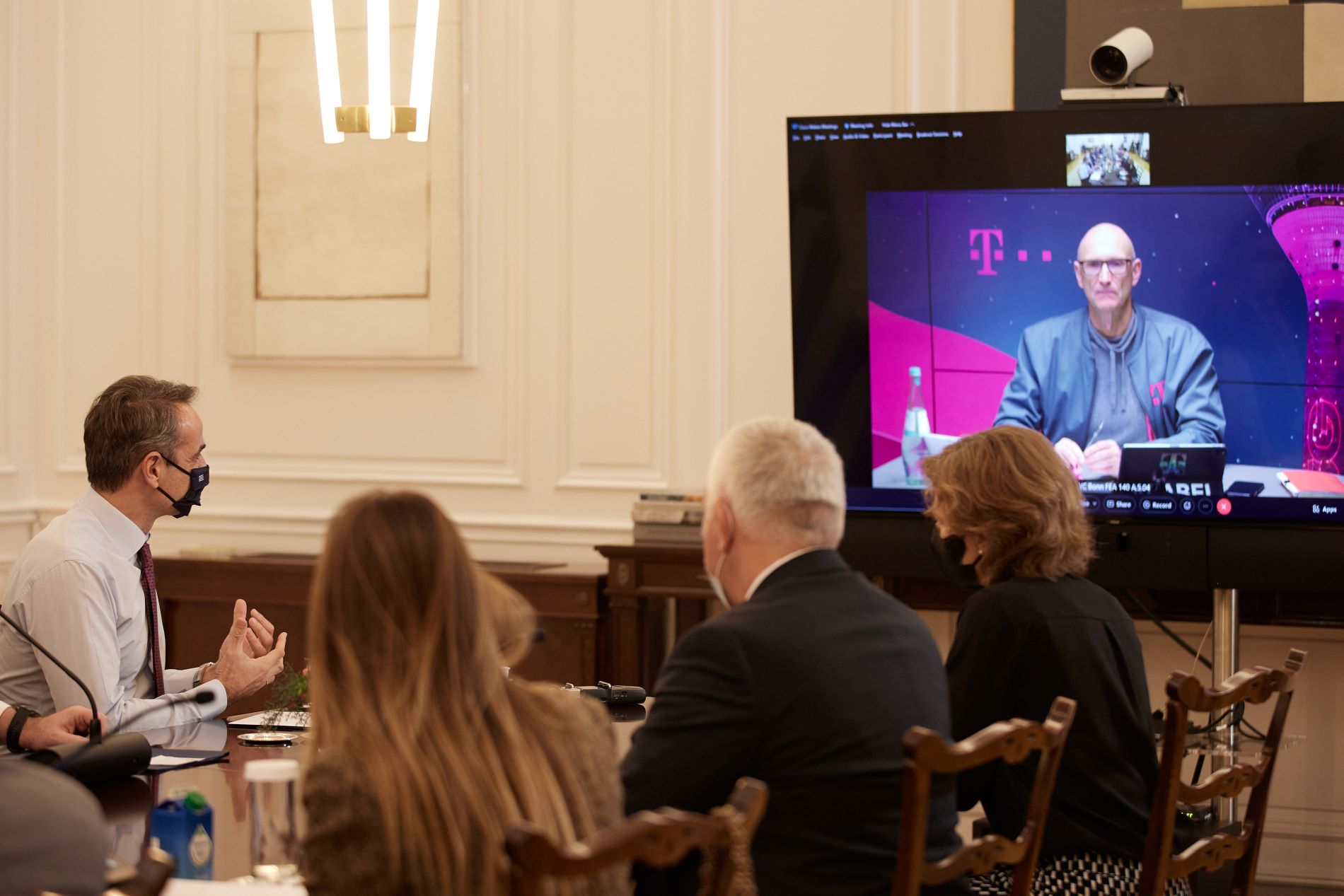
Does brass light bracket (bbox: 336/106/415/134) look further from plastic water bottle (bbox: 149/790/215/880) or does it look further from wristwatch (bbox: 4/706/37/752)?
plastic water bottle (bbox: 149/790/215/880)

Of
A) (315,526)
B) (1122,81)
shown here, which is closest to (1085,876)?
(1122,81)

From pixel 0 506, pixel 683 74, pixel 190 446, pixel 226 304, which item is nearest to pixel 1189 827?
pixel 190 446

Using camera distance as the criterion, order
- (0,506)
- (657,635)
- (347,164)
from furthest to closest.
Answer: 1. (0,506)
2. (347,164)
3. (657,635)

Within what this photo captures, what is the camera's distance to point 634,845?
59.4 inches

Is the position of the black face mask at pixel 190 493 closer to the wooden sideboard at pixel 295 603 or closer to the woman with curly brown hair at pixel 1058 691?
the wooden sideboard at pixel 295 603

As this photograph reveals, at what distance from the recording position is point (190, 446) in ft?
11.3

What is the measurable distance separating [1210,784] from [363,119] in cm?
246

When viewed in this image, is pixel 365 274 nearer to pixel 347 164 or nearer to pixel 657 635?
pixel 347 164

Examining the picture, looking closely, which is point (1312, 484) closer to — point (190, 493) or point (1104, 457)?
point (1104, 457)

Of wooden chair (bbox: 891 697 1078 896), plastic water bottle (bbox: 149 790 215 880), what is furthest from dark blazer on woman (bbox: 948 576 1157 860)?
plastic water bottle (bbox: 149 790 215 880)

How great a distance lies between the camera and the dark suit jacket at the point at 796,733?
7.01ft

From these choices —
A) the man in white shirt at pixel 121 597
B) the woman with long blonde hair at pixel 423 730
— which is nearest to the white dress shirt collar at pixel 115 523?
the man in white shirt at pixel 121 597

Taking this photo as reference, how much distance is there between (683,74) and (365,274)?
140 centimetres

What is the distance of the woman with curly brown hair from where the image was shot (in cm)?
271
